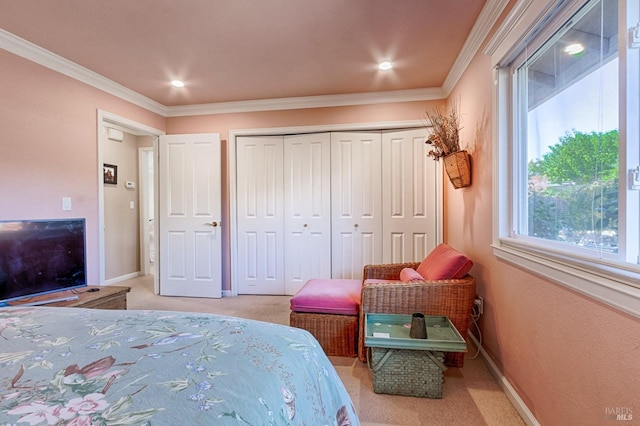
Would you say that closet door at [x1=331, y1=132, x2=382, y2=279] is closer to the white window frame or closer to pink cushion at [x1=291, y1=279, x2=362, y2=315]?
pink cushion at [x1=291, y1=279, x2=362, y2=315]

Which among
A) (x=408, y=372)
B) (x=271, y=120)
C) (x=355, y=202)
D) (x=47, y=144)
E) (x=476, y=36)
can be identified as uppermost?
(x=476, y=36)

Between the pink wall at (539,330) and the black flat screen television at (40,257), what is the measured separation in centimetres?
292

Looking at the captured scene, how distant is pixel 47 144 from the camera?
2324mm

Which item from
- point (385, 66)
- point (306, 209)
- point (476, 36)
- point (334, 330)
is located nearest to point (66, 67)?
point (306, 209)

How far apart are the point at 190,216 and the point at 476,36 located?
3430 millimetres

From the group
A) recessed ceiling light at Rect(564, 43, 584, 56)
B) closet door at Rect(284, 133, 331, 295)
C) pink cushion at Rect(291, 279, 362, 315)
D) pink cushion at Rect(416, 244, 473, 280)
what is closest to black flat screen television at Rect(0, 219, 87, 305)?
pink cushion at Rect(291, 279, 362, 315)

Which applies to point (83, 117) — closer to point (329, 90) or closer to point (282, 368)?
point (329, 90)

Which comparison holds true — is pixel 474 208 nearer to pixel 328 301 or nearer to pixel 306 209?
pixel 328 301

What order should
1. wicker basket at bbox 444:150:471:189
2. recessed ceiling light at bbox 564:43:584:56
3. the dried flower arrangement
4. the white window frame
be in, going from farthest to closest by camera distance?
the dried flower arrangement < wicker basket at bbox 444:150:471:189 < recessed ceiling light at bbox 564:43:584:56 < the white window frame

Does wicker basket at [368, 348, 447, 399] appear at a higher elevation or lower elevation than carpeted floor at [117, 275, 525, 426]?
higher

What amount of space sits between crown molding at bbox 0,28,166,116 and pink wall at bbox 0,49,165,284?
5cm

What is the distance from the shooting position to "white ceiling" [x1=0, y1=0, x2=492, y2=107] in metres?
1.82

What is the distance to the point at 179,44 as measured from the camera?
7.27 ft

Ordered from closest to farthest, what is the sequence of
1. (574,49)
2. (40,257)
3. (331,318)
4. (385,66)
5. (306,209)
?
(574,49) → (40,257) → (331,318) → (385,66) → (306,209)
